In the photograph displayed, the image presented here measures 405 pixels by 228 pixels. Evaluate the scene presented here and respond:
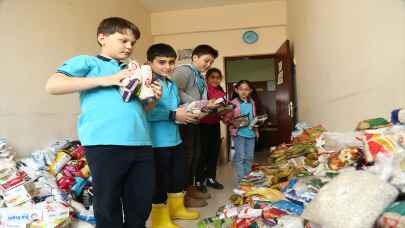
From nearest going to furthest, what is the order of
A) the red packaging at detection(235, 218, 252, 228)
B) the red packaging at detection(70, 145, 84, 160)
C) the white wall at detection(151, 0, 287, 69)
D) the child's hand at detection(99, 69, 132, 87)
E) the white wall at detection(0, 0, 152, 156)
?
the child's hand at detection(99, 69, 132, 87) → the red packaging at detection(235, 218, 252, 228) → the white wall at detection(0, 0, 152, 156) → the red packaging at detection(70, 145, 84, 160) → the white wall at detection(151, 0, 287, 69)

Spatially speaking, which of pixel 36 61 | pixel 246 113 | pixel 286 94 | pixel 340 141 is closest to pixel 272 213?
pixel 340 141

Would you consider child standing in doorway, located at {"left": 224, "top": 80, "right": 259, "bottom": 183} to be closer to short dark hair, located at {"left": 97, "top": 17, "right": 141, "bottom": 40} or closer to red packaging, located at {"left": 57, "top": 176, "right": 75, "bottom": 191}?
red packaging, located at {"left": 57, "top": 176, "right": 75, "bottom": 191}

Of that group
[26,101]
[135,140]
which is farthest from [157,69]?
[26,101]

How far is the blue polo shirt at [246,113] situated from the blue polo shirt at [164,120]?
3.14 feet

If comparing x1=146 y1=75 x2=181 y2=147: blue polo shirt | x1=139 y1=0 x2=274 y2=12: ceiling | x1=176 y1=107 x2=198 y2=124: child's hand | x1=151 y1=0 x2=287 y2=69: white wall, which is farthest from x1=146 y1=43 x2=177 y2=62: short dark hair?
x1=151 y1=0 x2=287 y2=69: white wall

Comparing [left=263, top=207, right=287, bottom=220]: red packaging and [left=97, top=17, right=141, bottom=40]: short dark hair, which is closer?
[left=97, top=17, right=141, bottom=40]: short dark hair

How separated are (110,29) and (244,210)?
1046mm

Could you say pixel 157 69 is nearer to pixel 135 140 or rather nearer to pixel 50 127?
pixel 135 140

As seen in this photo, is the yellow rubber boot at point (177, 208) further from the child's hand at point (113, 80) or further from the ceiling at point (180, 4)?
the ceiling at point (180, 4)

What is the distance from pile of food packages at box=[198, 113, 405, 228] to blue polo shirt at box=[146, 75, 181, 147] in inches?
19.7

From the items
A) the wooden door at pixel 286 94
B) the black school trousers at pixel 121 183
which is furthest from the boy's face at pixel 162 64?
the wooden door at pixel 286 94

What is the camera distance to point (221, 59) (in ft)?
16.9

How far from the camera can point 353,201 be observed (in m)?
0.84

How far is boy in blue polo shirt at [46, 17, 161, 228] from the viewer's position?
121cm
